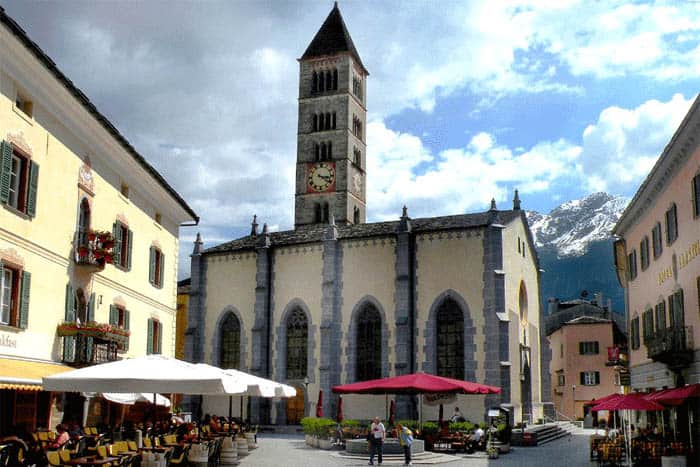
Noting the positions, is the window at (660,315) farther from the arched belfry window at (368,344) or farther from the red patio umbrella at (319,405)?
the red patio umbrella at (319,405)

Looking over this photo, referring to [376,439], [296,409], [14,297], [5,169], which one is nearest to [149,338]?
[376,439]

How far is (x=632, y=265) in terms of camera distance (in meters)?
35.8

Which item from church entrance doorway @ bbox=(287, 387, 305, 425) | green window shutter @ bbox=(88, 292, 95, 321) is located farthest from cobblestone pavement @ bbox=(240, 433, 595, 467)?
church entrance doorway @ bbox=(287, 387, 305, 425)

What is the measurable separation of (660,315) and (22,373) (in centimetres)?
2242

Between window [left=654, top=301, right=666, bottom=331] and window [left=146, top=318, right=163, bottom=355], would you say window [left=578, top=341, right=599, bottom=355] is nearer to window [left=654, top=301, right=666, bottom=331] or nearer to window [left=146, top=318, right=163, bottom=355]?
window [left=654, top=301, right=666, bottom=331]

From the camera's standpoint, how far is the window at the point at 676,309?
83.8ft

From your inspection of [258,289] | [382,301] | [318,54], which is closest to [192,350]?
[258,289]

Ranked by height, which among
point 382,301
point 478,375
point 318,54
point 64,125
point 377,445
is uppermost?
point 318,54

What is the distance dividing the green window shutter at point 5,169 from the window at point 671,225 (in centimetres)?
2076

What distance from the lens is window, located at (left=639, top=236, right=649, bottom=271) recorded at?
31.8 m

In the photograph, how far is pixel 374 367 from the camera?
41.0 m

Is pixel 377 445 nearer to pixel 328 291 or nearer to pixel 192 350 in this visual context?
pixel 328 291

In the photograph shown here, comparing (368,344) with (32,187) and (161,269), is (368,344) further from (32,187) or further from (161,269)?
(32,187)

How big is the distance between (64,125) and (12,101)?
3036mm
